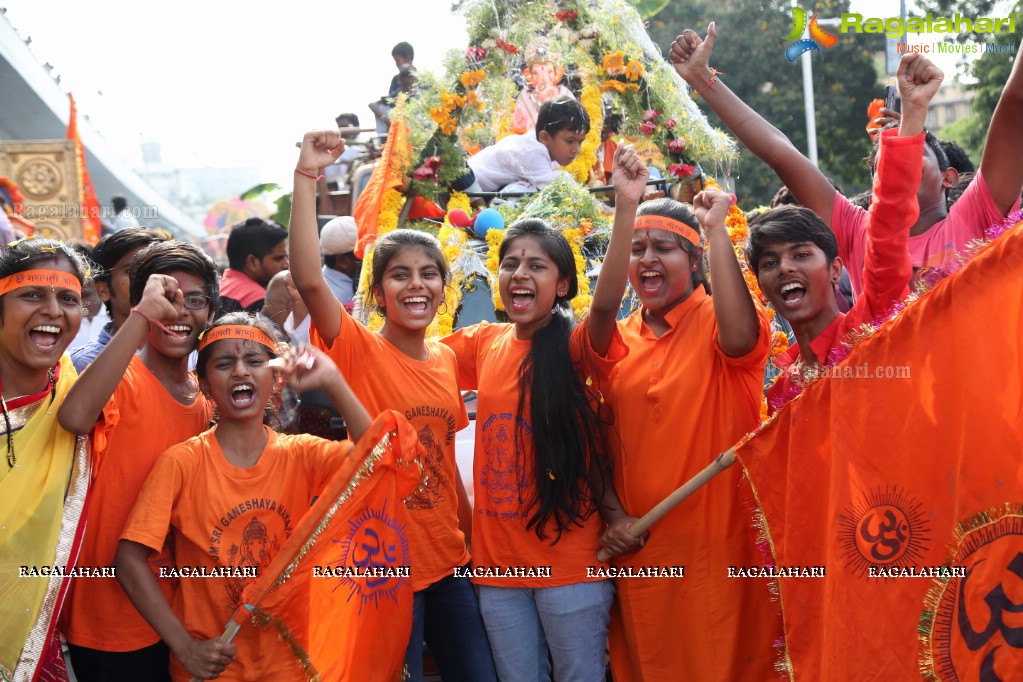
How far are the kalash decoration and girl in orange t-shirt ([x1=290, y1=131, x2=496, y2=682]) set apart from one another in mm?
1905

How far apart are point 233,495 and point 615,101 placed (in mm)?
4441

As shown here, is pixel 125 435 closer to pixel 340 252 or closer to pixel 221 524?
pixel 221 524

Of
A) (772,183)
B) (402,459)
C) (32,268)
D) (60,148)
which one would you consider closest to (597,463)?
(402,459)

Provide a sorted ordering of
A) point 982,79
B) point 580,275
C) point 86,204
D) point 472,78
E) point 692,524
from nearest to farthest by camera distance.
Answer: point 692,524
point 580,275
point 472,78
point 86,204
point 982,79

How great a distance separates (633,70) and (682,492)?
3995 mm

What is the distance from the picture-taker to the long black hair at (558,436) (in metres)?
3.56

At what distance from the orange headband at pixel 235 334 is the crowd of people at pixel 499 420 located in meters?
0.01

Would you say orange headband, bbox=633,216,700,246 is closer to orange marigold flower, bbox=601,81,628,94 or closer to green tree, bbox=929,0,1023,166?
orange marigold flower, bbox=601,81,628,94

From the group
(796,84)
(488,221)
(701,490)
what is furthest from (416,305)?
(796,84)

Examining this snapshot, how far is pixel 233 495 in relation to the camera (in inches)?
132

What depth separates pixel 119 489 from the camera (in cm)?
346

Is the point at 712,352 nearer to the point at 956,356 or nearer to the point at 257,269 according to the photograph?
the point at 956,356

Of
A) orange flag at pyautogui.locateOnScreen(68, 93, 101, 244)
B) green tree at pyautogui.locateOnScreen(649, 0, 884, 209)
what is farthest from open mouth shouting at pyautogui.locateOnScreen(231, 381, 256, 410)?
green tree at pyautogui.locateOnScreen(649, 0, 884, 209)

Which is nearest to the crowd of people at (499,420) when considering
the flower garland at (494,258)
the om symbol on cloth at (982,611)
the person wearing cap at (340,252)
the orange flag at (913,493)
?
the orange flag at (913,493)
